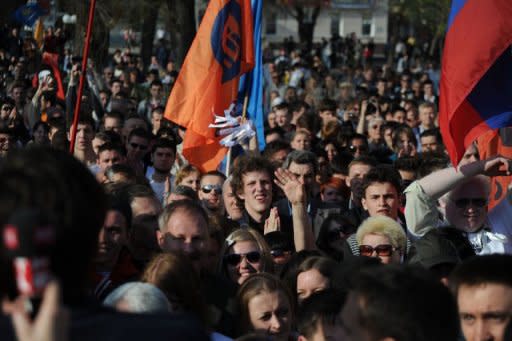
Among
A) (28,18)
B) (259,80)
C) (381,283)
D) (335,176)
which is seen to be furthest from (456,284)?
(28,18)

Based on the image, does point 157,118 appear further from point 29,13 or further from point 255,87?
point 255,87

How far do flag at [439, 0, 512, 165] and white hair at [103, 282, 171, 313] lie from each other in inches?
150

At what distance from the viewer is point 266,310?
16.1 ft

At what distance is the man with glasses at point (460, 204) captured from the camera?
593 cm

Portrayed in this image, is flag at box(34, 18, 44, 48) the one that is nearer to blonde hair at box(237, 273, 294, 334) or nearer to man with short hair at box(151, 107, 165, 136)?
man with short hair at box(151, 107, 165, 136)

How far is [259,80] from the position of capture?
10.4m

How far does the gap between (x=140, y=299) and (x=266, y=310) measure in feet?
5.74

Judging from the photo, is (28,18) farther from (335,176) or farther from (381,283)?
(381,283)

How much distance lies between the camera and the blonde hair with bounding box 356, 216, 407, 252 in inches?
234

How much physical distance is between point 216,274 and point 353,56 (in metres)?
40.7

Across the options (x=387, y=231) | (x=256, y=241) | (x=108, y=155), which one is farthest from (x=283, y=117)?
(x=256, y=241)

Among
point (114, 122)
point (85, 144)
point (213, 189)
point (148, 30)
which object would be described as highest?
point (148, 30)

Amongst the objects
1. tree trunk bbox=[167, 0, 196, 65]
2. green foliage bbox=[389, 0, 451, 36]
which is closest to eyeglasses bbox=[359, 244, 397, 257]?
tree trunk bbox=[167, 0, 196, 65]

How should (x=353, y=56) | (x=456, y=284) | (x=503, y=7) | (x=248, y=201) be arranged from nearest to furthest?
(x=456, y=284)
(x=503, y=7)
(x=248, y=201)
(x=353, y=56)
